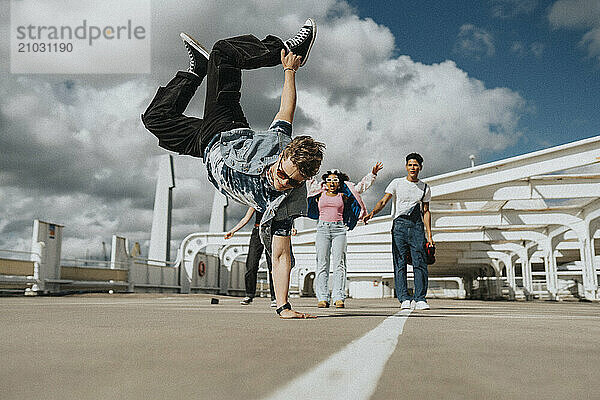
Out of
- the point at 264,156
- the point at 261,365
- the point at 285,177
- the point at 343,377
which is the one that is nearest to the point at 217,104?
the point at 264,156

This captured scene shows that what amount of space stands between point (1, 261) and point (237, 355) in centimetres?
1538

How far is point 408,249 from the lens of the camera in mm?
7254

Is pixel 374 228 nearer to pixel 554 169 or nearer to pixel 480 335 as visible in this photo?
pixel 554 169

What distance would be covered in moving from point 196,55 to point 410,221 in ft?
11.6

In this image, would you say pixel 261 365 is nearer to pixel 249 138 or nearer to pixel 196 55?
pixel 249 138

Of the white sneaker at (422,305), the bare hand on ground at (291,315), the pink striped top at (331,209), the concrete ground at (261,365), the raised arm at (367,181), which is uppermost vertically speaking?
the raised arm at (367,181)

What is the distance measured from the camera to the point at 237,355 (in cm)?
168

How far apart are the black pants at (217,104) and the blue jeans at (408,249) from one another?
10.3ft

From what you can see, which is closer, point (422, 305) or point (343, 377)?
point (343, 377)

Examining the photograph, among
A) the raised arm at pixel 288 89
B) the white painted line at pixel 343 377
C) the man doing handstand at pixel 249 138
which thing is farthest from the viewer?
the raised arm at pixel 288 89

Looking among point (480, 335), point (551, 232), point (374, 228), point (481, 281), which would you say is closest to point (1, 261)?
point (374, 228)

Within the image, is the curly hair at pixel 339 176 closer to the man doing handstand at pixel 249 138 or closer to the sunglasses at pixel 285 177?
the man doing handstand at pixel 249 138

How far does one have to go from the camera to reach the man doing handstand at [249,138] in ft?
12.9

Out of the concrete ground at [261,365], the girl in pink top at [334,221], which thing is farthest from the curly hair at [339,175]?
the concrete ground at [261,365]
